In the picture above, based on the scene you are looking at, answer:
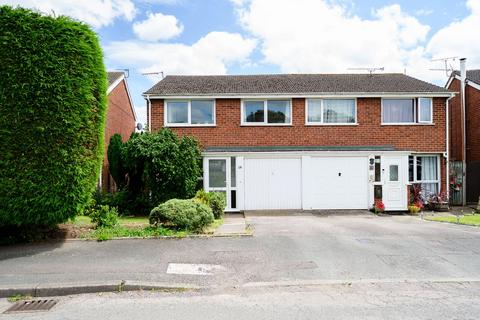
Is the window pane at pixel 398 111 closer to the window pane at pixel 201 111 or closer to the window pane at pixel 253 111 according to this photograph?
the window pane at pixel 253 111

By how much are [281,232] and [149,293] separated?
511cm

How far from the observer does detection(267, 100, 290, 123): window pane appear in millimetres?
16328

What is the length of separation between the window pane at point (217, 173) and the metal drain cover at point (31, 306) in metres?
9.56

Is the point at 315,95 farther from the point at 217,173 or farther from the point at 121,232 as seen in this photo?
the point at 121,232

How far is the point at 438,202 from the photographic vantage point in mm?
15766

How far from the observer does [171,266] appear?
7.03 metres

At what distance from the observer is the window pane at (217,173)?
15.0 metres

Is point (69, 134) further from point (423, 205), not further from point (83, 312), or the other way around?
point (423, 205)

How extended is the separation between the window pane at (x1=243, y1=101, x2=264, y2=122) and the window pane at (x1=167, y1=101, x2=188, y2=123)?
8.48ft

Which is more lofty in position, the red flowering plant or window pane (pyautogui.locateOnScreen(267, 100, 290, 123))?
window pane (pyautogui.locateOnScreen(267, 100, 290, 123))

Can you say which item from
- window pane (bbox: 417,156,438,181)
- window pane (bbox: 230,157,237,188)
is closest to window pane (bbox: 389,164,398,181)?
window pane (bbox: 417,156,438,181)

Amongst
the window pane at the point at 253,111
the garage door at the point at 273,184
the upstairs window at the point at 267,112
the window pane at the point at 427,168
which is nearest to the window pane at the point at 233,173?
the garage door at the point at 273,184

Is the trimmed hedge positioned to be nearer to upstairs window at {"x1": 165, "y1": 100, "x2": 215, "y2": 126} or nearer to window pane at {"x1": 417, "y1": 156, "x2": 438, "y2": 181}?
upstairs window at {"x1": 165, "y1": 100, "x2": 215, "y2": 126}

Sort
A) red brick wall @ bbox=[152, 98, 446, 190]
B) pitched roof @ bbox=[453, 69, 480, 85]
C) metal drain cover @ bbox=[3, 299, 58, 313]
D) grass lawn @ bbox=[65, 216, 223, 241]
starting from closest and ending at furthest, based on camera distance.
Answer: metal drain cover @ bbox=[3, 299, 58, 313], grass lawn @ bbox=[65, 216, 223, 241], red brick wall @ bbox=[152, 98, 446, 190], pitched roof @ bbox=[453, 69, 480, 85]
